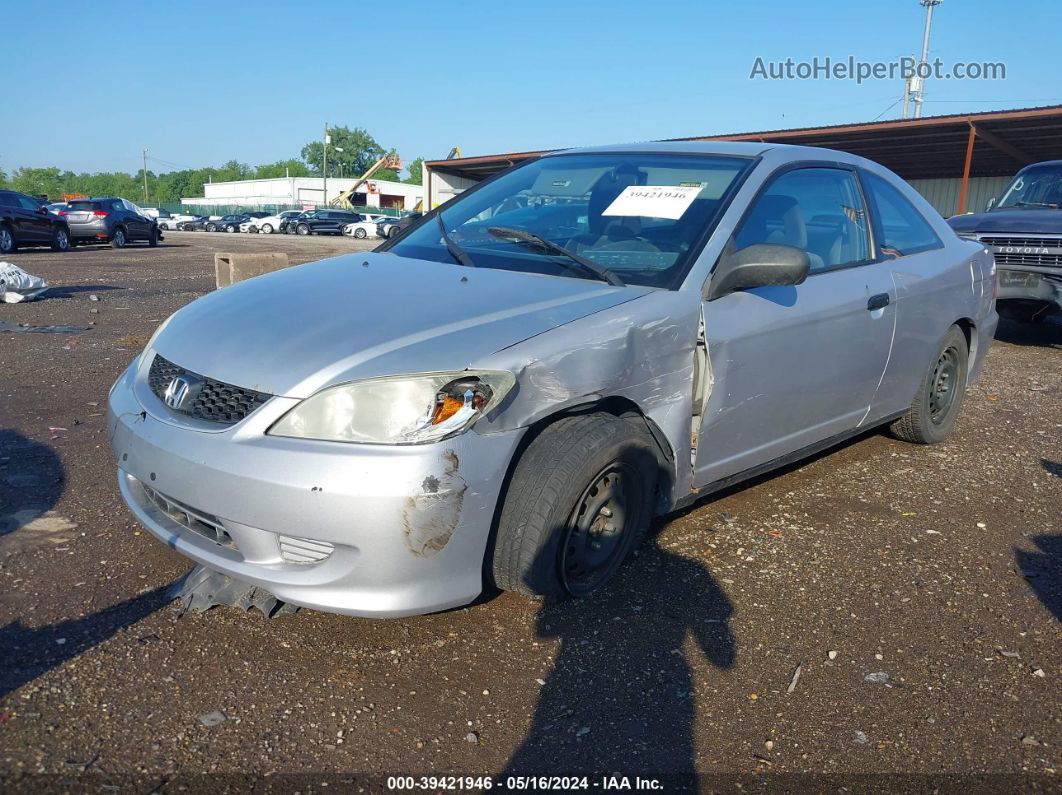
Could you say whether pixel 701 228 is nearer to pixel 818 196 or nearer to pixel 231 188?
pixel 818 196

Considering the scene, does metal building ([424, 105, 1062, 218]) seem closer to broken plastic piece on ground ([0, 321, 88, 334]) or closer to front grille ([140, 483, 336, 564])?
broken plastic piece on ground ([0, 321, 88, 334])

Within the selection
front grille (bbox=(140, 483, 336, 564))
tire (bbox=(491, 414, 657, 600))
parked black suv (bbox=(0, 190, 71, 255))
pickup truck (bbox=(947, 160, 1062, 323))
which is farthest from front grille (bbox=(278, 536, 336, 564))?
parked black suv (bbox=(0, 190, 71, 255))

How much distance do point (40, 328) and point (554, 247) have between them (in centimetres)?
728

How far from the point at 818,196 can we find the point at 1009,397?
12.1 feet

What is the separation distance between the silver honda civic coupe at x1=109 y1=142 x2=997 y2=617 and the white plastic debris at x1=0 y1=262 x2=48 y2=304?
28.2 ft

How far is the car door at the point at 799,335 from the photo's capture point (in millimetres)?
3395

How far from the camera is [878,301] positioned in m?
4.12

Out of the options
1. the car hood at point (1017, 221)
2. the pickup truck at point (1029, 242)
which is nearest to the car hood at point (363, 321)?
the pickup truck at point (1029, 242)

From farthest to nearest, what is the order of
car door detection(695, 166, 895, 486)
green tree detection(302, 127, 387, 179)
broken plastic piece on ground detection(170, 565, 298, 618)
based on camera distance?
1. green tree detection(302, 127, 387, 179)
2. car door detection(695, 166, 895, 486)
3. broken plastic piece on ground detection(170, 565, 298, 618)

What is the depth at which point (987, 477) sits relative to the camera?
4773 mm

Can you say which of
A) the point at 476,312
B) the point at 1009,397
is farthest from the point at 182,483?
the point at 1009,397

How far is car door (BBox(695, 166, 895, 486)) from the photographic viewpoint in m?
3.39

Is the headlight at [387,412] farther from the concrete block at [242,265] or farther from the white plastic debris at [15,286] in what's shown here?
the white plastic debris at [15,286]

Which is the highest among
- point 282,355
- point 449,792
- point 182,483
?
point 282,355
